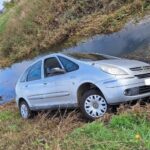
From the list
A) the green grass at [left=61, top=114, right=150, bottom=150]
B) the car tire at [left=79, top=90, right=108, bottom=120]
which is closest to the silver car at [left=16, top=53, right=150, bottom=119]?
the car tire at [left=79, top=90, right=108, bottom=120]

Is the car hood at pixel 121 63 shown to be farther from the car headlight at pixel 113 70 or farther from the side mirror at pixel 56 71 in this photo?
the side mirror at pixel 56 71

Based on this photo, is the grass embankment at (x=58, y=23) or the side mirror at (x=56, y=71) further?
the grass embankment at (x=58, y=23)

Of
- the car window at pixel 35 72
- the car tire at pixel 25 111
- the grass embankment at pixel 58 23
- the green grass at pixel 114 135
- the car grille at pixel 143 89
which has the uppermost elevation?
the grass embankment at pixel 58 23

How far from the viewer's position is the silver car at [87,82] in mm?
11445

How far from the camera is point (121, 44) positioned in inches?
793

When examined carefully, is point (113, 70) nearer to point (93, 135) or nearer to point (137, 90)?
point (137, 90)

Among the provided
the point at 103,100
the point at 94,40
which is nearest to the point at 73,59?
the point at 103,100

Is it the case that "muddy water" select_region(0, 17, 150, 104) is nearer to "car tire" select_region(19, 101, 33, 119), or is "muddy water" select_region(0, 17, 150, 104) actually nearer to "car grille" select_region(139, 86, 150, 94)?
"car tire" select_region(19, 101, 33, 119)

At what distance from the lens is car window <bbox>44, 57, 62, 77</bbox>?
13.4 metres

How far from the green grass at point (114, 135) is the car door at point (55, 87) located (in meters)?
2.55

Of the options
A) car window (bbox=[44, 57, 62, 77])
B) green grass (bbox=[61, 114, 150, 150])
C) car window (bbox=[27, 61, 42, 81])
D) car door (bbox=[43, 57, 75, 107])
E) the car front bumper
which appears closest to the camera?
→ green grass (bbox=[61, 114, 150, 150])

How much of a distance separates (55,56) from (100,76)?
2.17 meters

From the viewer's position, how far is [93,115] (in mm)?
11648

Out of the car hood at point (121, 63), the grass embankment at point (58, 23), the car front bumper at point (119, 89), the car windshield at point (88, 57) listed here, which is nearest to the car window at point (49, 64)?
the car windshield at point (88, 57)
